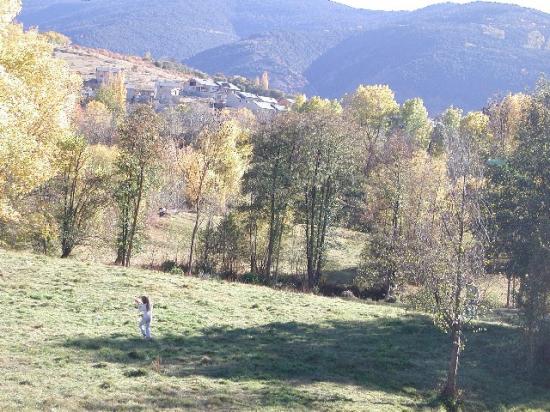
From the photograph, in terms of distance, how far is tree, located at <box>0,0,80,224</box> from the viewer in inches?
835

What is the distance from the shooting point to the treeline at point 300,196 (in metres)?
23.4

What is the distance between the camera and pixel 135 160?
144 ft

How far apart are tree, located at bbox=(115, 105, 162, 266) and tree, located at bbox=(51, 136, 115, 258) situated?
2529 mm

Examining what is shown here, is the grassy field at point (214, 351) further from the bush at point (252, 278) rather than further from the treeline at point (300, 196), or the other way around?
the bush at point (252, 278)

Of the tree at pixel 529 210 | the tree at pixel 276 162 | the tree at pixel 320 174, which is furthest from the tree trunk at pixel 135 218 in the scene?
the tree at pixel 529 210

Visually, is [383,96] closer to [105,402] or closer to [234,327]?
[234,327]

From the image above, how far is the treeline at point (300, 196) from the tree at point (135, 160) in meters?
0.12

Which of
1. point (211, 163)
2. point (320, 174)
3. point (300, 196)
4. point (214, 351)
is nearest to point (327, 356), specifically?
point (214, 351)

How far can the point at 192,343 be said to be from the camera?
26500 millimetres

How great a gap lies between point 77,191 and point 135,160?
25.3ft

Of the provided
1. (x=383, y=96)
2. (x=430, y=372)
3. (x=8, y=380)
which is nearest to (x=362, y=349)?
(x=430, y=372)

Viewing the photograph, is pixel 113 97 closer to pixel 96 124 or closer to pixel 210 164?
pixel 96 124

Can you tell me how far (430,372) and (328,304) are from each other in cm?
1220

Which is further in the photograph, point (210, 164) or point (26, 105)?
point (210, 164)
